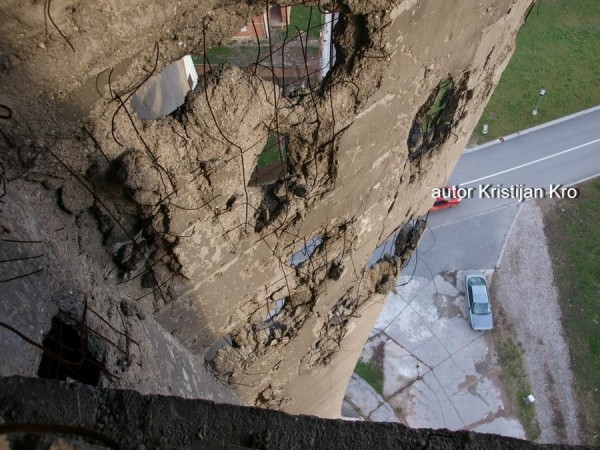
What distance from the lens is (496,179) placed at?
40.3ft

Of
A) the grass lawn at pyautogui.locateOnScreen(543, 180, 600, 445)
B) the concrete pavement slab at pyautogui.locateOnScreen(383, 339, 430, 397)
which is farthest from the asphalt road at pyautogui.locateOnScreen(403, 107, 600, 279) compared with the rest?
the concrete pavement slab at pyautogui.locateOnScreen(383, 339, 430, 397)

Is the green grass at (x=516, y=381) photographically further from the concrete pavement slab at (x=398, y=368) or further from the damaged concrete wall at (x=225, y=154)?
the damaged concrete wall at (x=225, y=154)

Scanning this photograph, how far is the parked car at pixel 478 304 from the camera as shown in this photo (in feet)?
34.7

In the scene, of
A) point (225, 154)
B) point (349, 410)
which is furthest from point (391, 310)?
point (225, 154)

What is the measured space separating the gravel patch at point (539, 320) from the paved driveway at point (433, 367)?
25.1 inches

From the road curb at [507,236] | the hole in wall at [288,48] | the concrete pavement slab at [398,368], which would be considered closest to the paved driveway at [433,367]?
the concrete pavement slab at [398,368]

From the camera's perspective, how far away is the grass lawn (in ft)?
33.5

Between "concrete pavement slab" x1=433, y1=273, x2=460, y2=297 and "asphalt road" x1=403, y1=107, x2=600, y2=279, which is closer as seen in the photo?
"concrete pavement slab" x1=433, y1=273, x2=460, y2=297

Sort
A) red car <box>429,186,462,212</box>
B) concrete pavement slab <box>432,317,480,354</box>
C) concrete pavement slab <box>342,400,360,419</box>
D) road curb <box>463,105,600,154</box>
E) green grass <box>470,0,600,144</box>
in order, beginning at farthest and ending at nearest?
1. green grass <box>470,0,600,144</box>
2. road curb <box>463,105,600,154</box>
3. red car <box>429,186,462,212</box>
4. concrete pavement slab <box>432,317,480,354</box>
5. concrete pavement slab <box>342,400,360,419</box>

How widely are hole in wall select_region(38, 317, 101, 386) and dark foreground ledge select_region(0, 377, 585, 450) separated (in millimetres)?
590

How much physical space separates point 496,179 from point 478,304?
3002mm

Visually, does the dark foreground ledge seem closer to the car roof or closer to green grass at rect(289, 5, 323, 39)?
green grass at rect(289, 5, 323, 39)

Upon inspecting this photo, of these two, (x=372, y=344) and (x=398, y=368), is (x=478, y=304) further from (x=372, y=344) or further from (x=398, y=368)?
(x=372, y=344)

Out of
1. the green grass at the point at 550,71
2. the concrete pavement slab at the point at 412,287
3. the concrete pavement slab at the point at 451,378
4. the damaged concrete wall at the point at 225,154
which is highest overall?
the green grass at the point at 550,71
